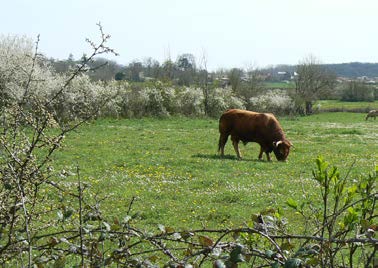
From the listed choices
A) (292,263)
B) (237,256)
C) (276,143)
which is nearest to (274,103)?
(276,143)

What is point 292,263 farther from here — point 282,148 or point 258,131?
point 258,131

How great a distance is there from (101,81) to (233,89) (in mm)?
19252

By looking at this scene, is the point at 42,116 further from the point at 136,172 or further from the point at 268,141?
the point at 268,141

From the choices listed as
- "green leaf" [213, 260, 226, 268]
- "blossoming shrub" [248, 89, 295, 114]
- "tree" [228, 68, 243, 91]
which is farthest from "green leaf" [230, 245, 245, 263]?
"tree" [228, 68, 243, 91]

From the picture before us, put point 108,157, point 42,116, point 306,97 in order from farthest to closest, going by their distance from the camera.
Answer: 1. point 306,97
2. point 108,157
3. point 42,116

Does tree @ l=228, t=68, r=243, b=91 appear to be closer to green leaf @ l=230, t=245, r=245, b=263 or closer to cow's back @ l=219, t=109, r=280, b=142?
cow's back @ l=219, t=109, r=280, b=142

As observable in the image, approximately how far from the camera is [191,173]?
53.4 ft

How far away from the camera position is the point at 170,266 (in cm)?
225

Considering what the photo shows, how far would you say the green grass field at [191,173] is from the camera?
11258 mm

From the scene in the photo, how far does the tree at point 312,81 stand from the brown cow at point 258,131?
1961 inches

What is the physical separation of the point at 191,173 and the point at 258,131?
16.9ft

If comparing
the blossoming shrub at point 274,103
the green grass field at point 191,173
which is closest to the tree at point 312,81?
the blossoming shrub at point 274,103

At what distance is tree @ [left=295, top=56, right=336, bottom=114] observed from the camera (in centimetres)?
7000

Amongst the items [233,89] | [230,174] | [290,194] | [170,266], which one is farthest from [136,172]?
[233,89]
